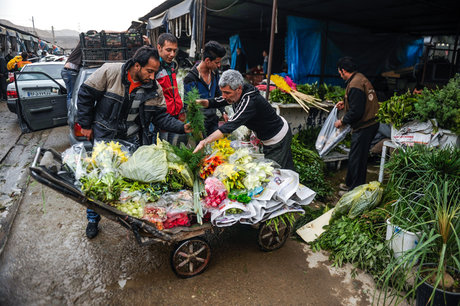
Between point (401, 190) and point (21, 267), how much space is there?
4003mm

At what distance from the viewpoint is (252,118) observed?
133 inches

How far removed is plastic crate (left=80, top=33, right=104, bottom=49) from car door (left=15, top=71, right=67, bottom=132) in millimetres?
1099

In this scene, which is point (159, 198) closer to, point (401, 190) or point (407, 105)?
point (401, 190)

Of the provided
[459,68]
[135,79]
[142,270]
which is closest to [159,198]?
[142,270]

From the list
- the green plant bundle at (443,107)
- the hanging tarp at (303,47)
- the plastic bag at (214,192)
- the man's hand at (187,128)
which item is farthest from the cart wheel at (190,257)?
the hanging tarp at (303,47)

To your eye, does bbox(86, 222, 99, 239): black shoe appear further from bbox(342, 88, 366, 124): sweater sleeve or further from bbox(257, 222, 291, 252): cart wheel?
bbox(342, 88, 366, 124): sweater sleeve

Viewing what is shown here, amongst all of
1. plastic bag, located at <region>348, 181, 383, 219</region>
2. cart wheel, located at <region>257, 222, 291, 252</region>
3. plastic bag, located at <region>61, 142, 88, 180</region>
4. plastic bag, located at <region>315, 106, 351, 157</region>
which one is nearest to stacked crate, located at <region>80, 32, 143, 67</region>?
plastic bag, located at <region>61, 142, 88, 180</region>

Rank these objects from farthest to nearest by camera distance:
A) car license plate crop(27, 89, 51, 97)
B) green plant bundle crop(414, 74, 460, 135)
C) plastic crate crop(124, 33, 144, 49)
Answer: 1. plastic crate crop(124, 33, 144, 49)
2. car license plate crop(27, 89, 51, 97)
3. green plant bundle crop(414, 74, 460, 135)

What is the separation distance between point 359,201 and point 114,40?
6156mm

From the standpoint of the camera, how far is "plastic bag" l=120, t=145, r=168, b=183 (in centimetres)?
246

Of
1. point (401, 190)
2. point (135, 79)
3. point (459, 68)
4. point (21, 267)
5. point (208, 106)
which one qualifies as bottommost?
point (21, 267)

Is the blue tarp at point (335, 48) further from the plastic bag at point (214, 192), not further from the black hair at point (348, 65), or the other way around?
the plastic bag at point (214, 192)

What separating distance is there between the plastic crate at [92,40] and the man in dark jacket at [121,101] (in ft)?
12.5

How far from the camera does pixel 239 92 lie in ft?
10.3
